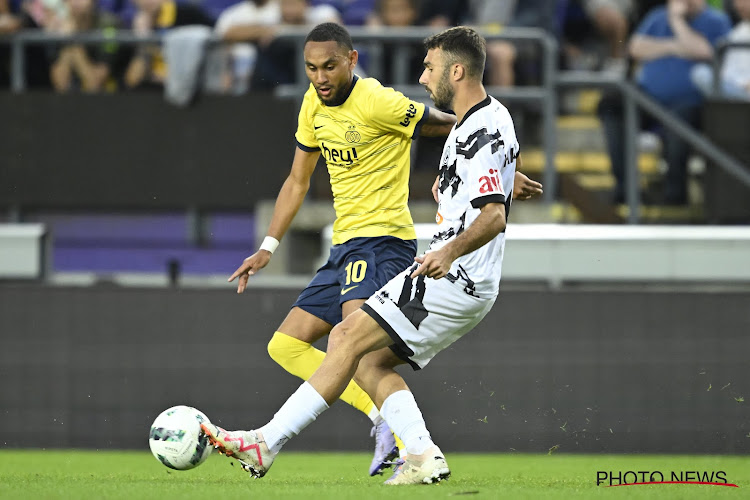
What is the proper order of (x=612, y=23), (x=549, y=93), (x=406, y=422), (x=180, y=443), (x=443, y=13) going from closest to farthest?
(x=180, y=443) < (x=406, y=422) < (x=549, y=93) < (x=443, y=13) < (x=612, y=23)

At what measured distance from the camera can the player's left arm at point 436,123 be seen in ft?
22.9

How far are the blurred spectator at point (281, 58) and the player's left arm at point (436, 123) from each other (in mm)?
4230

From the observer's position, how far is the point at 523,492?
6.07 m

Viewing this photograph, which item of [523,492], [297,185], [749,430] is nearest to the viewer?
[523,492]

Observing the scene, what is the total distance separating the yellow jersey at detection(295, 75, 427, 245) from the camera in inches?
272

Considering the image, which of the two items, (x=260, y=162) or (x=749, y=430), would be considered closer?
(x=749, y=430)

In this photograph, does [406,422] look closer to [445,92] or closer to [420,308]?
[420,308]

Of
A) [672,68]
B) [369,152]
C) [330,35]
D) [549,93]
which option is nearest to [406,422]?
[369,152]

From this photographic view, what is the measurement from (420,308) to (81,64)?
624 cm

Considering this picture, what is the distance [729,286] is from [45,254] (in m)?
5.39

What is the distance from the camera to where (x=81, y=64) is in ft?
37.6

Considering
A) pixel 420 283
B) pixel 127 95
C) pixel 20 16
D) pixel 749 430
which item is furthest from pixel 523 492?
pixel 20 16

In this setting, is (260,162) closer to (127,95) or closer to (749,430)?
(127,95)

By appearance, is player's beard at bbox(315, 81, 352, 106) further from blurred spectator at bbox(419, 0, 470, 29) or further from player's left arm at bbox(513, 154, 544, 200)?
blurred spectator at bbox(419, 0, 470, 29)
